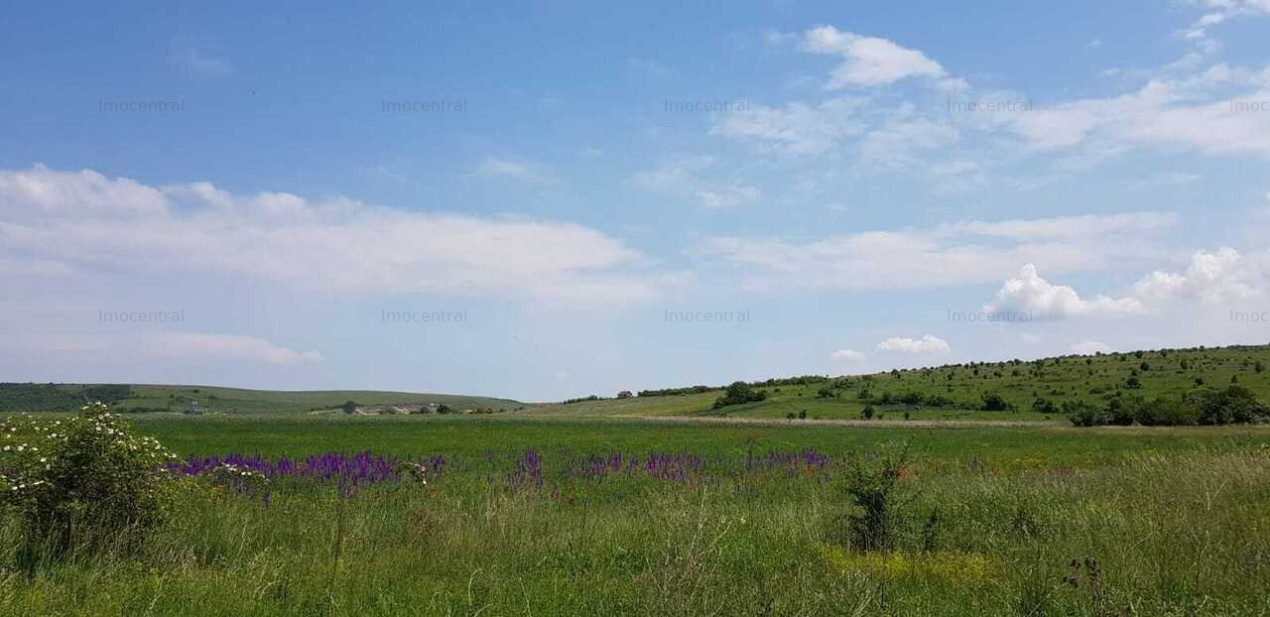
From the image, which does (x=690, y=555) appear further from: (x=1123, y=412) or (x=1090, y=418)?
(x=1123, y=412)

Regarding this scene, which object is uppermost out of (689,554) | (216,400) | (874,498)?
(689,554)

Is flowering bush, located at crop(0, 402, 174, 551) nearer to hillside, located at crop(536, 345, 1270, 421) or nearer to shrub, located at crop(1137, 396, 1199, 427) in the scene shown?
shrub, located at crop(1137, 396, 1199, 427)

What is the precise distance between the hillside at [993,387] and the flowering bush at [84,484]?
236ft

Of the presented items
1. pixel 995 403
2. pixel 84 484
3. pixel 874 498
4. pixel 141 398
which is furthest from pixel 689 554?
pixel 141 398

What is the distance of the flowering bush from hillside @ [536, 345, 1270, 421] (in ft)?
236

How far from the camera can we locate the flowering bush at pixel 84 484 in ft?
26.0

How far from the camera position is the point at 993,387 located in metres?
88.0

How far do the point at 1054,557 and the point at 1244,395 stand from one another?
66303 millimetres

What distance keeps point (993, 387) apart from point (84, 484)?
91.3 metres

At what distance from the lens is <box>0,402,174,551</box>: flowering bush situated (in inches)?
312

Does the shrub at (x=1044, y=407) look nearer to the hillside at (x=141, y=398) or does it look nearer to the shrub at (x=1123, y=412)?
the shrub at (x=1123, y=412)

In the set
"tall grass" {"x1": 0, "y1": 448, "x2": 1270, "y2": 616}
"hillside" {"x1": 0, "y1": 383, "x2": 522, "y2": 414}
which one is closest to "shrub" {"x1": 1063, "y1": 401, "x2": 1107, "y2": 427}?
"tall grass" {"x1": 0, "y1": 448, "x2": 1270, "y2": 616}

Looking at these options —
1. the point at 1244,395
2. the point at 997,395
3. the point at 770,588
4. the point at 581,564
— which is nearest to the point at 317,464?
the point at 581,564

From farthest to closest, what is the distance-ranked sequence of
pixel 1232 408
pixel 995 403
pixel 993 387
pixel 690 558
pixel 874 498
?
pixel 993 387, pixel 995 403, pixel 1232 408, pixel 874 498, pixel 690 558
